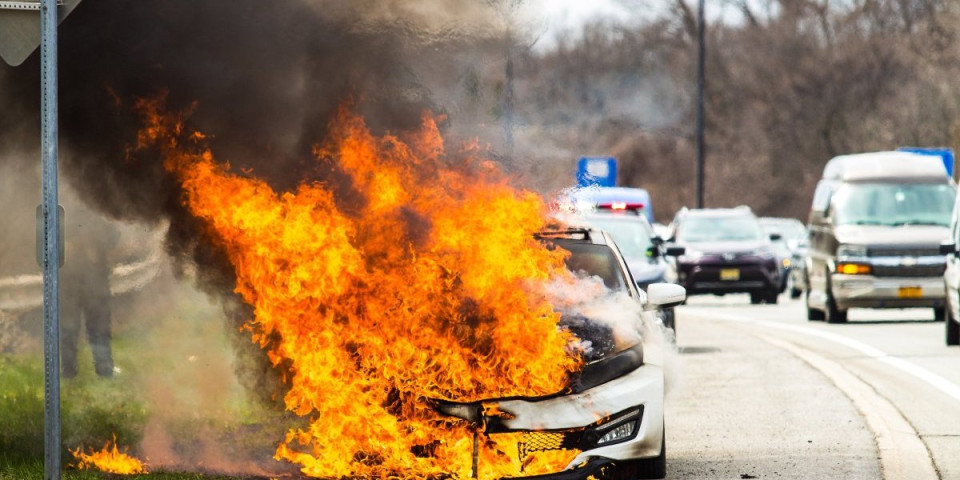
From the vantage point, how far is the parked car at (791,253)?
29.5 m

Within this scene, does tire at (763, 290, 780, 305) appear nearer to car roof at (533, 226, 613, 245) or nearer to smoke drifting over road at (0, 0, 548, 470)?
smoke drifting over road at (0, 0, 548, 470)

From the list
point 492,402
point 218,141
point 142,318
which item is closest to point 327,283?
point 492,402

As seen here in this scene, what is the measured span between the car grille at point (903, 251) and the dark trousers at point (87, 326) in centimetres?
1225

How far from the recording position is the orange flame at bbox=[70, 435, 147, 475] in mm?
8555

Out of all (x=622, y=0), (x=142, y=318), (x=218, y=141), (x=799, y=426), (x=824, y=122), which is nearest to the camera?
(x=218, y=141)

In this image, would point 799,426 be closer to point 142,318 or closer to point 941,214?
point 142,318

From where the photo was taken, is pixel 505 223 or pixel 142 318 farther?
pixel 142 318

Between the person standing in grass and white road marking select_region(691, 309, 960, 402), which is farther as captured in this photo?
white road marking select_region(691, 309, 960, 402)

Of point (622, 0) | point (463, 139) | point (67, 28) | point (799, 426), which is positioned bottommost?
point (799, 426)

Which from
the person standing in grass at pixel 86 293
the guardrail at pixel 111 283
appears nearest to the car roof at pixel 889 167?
the guardrail at pixel 111 283

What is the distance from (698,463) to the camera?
9.20 meters

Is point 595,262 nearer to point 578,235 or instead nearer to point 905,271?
point 578,235

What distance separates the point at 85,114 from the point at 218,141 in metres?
0.88

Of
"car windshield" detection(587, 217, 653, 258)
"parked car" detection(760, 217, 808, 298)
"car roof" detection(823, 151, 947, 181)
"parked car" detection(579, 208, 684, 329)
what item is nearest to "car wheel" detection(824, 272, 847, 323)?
"car roof" detection(823, 151, 947, 181)
